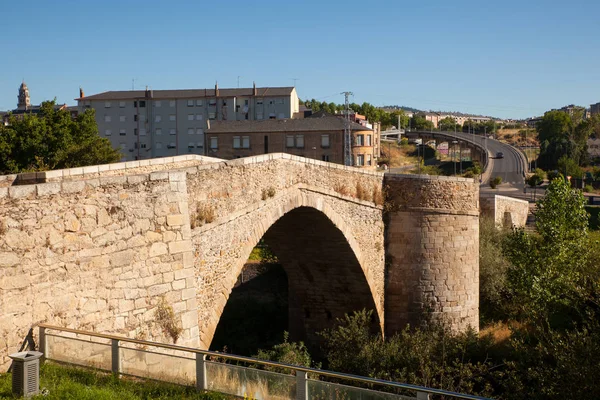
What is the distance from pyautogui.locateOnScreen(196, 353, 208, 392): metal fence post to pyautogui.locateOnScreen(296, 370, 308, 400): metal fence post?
113 cm

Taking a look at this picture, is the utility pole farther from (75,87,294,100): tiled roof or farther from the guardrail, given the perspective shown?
the guardrail

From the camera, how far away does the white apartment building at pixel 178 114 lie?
6009cm

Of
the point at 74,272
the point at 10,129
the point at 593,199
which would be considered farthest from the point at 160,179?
the point at 593,199

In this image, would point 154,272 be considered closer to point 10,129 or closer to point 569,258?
point 569,258

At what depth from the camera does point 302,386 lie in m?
7.48

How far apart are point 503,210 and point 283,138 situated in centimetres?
1914

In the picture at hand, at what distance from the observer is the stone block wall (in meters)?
8.13

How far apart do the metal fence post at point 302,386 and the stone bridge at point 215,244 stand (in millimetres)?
3232

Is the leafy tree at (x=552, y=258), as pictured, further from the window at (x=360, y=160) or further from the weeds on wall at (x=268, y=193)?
the window at (x=360, y=160)

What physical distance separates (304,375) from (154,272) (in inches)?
144

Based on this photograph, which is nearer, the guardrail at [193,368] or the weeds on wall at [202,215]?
the guardrail at [193,368]

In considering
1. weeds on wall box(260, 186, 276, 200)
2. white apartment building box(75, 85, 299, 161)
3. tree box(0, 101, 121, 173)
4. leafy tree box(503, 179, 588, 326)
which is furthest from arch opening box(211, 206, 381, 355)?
white apartment building box(75, 85, 299, 161)

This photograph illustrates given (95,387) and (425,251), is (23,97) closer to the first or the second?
(425,251)

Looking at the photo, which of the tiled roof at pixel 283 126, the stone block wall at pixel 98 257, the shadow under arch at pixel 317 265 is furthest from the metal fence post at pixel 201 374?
the tiled roof at pixel 283 126
